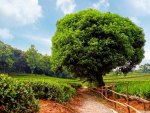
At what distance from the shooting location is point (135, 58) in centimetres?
4369

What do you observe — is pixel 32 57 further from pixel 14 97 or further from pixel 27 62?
pixel 14 97

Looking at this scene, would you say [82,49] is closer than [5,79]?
No

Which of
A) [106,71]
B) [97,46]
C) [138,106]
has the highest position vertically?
[97,46]

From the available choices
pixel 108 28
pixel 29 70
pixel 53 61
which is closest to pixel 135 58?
pixel 108 28

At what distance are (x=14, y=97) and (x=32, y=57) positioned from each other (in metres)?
100

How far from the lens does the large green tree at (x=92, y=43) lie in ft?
122

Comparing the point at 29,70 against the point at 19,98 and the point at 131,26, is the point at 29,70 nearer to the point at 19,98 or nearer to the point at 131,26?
the point at 131,26

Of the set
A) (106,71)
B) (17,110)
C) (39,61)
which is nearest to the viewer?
(17,110)

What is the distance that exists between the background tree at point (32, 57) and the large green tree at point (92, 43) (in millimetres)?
67885

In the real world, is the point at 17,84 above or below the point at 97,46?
below

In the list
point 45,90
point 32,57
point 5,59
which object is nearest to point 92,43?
point 45,90

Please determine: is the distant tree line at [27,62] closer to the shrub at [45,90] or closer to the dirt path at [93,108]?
the dirt path at [93,108]

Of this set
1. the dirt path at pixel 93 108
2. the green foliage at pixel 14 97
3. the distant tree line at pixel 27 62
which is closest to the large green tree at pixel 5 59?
the distant tree line at pixel 27 62

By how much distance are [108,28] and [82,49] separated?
399cm
